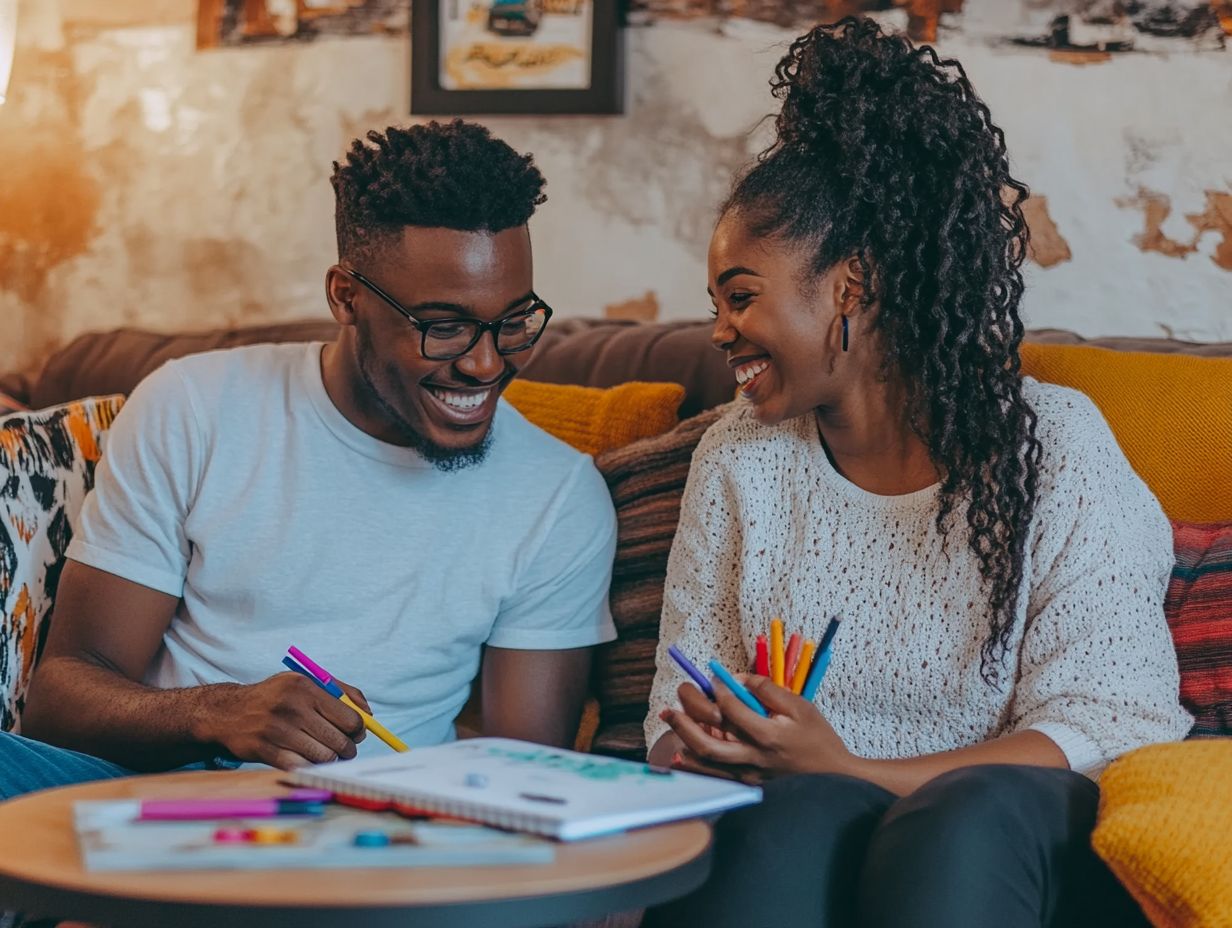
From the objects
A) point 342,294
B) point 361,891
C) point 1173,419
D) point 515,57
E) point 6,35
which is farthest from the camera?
point 6,35

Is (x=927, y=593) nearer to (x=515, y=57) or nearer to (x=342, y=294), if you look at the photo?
(x=342, y=294)

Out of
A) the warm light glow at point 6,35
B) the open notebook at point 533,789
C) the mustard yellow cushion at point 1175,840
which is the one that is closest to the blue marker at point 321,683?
the open notebook at point 533,789

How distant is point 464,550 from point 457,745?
60 centimetres

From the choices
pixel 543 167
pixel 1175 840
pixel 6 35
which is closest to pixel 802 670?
pixel 1175 840

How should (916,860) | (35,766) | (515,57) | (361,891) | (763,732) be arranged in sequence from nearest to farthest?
(361,891), (916,860), (763,732), (35,766), (515,57)

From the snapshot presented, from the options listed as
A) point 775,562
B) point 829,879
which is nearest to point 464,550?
point 775,562

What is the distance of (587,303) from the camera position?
2697mm

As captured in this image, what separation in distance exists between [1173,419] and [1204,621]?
0.26 meters

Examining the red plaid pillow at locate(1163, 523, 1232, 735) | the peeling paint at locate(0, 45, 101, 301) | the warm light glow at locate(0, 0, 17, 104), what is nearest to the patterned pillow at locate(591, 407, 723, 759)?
the red plaid pillow at locate(1163, 523, 1232, 735)

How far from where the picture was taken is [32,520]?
186 centimetres

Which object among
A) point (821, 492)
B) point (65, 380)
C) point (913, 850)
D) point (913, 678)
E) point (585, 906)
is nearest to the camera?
point (585, 906)

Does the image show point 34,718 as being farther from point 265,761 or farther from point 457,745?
point 457,745

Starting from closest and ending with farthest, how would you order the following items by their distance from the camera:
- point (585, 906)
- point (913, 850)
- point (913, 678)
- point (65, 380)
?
point (585, 906) < point (913, 850) < point (913, 678) < point (65, 380)

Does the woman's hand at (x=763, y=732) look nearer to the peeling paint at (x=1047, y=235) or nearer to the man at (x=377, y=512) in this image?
the man at (x=377, y=512)
